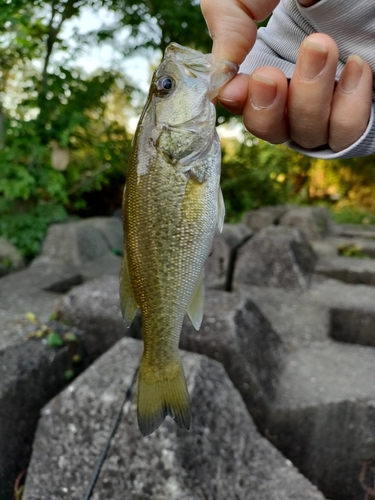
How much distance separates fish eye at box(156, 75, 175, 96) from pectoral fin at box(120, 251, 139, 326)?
562mm

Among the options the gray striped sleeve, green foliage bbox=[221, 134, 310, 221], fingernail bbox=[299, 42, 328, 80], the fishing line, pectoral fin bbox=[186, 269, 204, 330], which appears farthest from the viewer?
green foliage bbox=[221, 134, 310, 221]

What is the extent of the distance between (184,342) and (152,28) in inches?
248

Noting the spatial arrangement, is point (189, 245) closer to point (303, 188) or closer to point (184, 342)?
point (184, 342)

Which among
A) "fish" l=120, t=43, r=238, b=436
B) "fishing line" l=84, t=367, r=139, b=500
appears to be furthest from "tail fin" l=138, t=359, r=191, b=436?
"fishing line" l=84, t=367, r=139, b=500

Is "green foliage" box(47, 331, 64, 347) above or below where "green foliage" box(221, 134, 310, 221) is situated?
below

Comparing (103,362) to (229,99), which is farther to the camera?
(103,362)

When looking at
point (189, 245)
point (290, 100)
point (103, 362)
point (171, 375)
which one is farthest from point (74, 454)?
point (290, 100)

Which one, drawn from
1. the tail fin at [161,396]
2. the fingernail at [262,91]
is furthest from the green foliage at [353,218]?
the tail fin at [161,396]

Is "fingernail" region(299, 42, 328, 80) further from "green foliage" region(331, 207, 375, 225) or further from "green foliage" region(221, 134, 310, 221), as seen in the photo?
"green foliage" region(331, 207, 375, 225)

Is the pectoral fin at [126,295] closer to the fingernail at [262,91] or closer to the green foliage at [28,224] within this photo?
the fingernail at [262,91]

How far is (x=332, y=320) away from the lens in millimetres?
3881

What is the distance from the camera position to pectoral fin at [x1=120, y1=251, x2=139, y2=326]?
4.93ft

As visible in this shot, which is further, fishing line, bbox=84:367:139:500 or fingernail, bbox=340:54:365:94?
fishing line, bbox=84:367:139:500

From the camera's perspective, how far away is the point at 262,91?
56.4 inches
